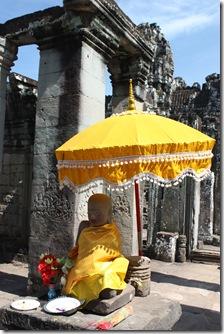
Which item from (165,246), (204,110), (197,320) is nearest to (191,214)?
(165,246)

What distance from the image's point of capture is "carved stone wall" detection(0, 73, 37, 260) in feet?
31.4

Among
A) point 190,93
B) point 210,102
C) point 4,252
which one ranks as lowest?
point 4,252

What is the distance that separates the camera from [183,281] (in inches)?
313

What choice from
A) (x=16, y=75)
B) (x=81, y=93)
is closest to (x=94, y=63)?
(x=81, y=93)

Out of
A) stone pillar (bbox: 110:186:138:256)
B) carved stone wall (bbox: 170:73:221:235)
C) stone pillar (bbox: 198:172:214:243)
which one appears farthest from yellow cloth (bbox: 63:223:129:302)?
stone pillar (bbox: 198:172:214:243)

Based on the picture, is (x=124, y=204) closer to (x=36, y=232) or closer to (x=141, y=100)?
(x=36, y=232)

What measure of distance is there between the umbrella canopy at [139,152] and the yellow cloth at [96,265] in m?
0.64

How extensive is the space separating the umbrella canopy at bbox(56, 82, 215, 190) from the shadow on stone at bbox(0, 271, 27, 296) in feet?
10.1

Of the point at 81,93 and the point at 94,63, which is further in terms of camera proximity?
the point at 94,63

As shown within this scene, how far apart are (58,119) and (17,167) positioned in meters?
4.51

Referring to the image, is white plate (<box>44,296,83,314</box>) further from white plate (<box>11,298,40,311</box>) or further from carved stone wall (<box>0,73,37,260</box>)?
carved stone wall (<box>0,73,37,260</box>)

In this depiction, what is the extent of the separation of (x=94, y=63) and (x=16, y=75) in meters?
4.59

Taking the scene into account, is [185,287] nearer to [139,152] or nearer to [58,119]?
[58,119]

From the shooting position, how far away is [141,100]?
812 centimetres
